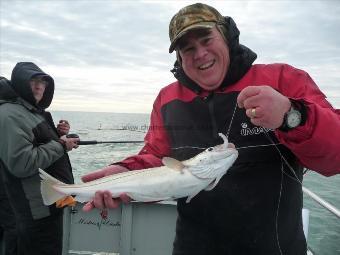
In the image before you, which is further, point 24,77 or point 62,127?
point 62,127

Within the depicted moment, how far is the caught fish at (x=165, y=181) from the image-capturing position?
2.57m

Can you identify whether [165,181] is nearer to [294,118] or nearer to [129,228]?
[294,118]

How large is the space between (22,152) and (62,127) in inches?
69.2

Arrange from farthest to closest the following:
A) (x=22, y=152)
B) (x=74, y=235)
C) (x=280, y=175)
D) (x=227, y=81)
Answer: (x=74, y=235) < (x=22, y=152) < (x=227, y=81) < (x=280, y=175)

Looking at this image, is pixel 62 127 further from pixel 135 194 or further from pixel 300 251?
pixel 300 251

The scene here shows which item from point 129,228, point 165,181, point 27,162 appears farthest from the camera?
point 129,228

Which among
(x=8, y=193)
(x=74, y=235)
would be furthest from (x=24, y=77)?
(x=74, y=235)

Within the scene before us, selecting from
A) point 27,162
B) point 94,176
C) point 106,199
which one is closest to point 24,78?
point 27,162

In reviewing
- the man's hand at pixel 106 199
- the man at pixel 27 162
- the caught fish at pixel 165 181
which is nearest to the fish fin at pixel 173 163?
the caught fish at pixel 165 181

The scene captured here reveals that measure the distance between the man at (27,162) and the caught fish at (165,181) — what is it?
4.56ft

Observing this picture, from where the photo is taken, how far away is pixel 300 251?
2.82 metres

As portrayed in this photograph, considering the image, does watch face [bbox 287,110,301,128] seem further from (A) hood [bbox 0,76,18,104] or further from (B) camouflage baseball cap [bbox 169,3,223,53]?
(A) hood [bbox 0,76,18,104]

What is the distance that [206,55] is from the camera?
288 centimetres

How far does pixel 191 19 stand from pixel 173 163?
121 cm
